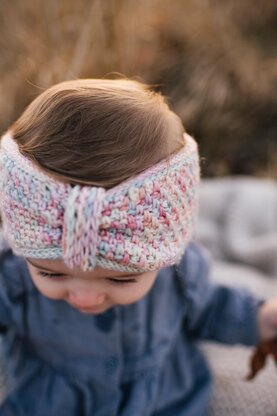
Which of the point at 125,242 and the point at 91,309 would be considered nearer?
the point at 125,242

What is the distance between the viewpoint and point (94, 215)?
778 mm

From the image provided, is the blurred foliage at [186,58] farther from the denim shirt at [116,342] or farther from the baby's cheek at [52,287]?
the baby's cheek at [52,287]

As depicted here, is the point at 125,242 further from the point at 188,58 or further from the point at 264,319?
the point at 188,58

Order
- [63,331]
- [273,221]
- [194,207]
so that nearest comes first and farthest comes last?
[194,207], [63,331], [273,221]

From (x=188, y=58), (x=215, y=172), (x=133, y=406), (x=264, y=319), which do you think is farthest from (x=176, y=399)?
(x=188, y=58)

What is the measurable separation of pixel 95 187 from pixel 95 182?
0.4 inches

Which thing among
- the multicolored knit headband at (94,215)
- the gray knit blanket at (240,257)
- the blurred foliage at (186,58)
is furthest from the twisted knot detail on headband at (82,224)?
the blurred foliage at (186,58)

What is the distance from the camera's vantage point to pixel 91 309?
38.0 inches

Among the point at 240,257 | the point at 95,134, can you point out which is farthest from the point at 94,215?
the point at 240,257

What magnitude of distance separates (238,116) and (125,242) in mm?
2014

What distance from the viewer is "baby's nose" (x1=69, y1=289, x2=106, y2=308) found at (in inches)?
35.6

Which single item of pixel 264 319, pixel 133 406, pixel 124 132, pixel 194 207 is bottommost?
pixel 133 406

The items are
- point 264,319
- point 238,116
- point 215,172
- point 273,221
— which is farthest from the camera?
point 238,116

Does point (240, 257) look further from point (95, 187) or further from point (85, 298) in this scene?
point (95, 187)
